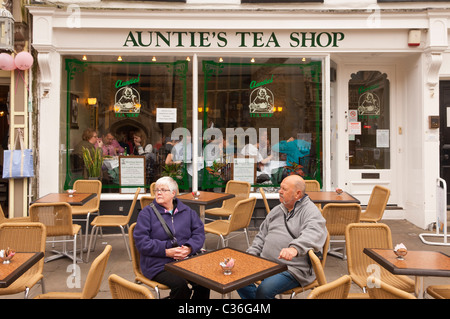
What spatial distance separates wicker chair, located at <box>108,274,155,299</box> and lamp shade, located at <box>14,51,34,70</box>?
568 centimetres

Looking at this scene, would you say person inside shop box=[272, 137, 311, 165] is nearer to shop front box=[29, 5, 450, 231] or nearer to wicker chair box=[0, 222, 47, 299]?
shop front box=[29, 5, 450, 231]

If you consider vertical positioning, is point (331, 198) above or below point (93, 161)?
below

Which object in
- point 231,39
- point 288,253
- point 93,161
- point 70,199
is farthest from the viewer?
point 93,161

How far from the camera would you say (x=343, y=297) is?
7.64 feet

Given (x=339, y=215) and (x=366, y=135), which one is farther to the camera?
(x=366, y=135)

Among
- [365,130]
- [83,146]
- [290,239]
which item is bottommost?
[290,239]

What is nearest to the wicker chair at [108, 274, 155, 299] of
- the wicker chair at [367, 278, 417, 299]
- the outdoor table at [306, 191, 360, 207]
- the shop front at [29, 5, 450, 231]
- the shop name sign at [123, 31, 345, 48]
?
the wicker chair at [367, 278, 417, 299]

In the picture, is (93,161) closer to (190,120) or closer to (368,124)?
(190,120)

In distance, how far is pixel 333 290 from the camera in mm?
2207

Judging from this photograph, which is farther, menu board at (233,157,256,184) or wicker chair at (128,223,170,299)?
menu board at (233,157,256,184)

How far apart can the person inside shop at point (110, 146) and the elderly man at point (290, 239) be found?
460 centimetres

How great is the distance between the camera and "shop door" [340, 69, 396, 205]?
808 centimetres

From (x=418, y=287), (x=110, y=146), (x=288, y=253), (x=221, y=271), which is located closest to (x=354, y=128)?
(x=110, y=146)

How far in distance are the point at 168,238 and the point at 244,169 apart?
170 inches
